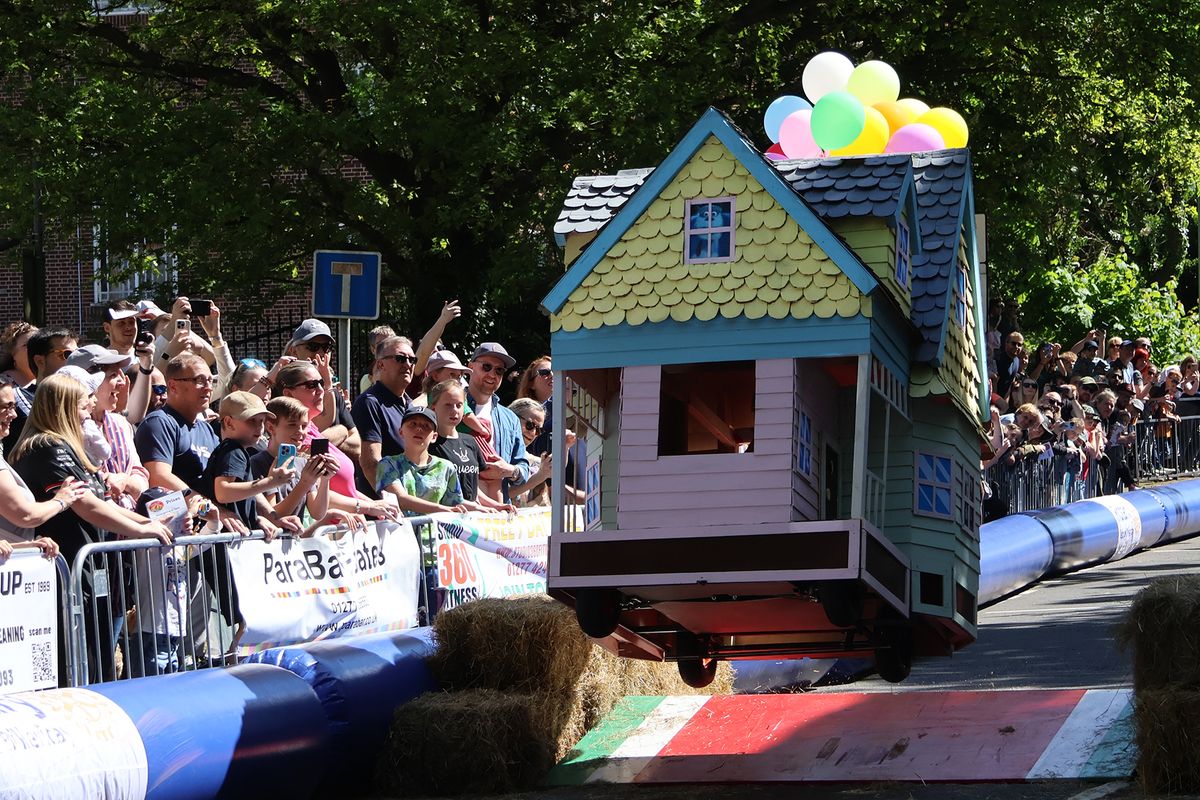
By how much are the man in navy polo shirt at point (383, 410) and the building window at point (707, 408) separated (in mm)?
2655

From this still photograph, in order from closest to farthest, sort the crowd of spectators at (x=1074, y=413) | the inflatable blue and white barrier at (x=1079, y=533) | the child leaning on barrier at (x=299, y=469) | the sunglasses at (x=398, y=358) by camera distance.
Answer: the child leaning on barrier at (x=299, y=469), the sunglasses at (x=398, y=358), the inflatable blue and white barrier at (x=1079, y=533), the crowd of spectators at (x=1074, y=413)

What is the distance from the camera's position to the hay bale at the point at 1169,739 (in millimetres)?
8648

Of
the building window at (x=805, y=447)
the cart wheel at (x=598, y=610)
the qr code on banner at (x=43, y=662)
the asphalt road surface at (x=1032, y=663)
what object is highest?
the building window at (x=805, y=447)

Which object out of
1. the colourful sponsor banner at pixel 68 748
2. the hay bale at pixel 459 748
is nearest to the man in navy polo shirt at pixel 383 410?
the hay bale at pixel 459 748

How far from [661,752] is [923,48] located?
53.0 ft

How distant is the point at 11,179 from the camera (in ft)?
77.7

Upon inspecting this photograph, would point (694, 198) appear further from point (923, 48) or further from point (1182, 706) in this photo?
point (923, 48)

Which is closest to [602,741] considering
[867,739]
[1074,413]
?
→ [867,739]

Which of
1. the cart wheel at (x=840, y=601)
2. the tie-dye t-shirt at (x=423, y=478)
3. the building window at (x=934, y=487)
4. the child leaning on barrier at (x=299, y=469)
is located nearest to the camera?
the cart wheel at (x=840, y=601)

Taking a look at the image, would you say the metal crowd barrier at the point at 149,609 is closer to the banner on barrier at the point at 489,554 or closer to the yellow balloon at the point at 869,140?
the banner on barrier at the point at 489,554

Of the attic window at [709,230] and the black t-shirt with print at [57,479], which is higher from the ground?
the attic window at [709,230]

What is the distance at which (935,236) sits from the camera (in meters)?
9.85

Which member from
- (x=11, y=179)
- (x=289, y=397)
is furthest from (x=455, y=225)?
(x=289, y=397)

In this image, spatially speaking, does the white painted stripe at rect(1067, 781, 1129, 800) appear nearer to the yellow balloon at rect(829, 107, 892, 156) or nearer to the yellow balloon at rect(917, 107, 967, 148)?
the yellow balloon at rect(829, 107, 892, 156)
